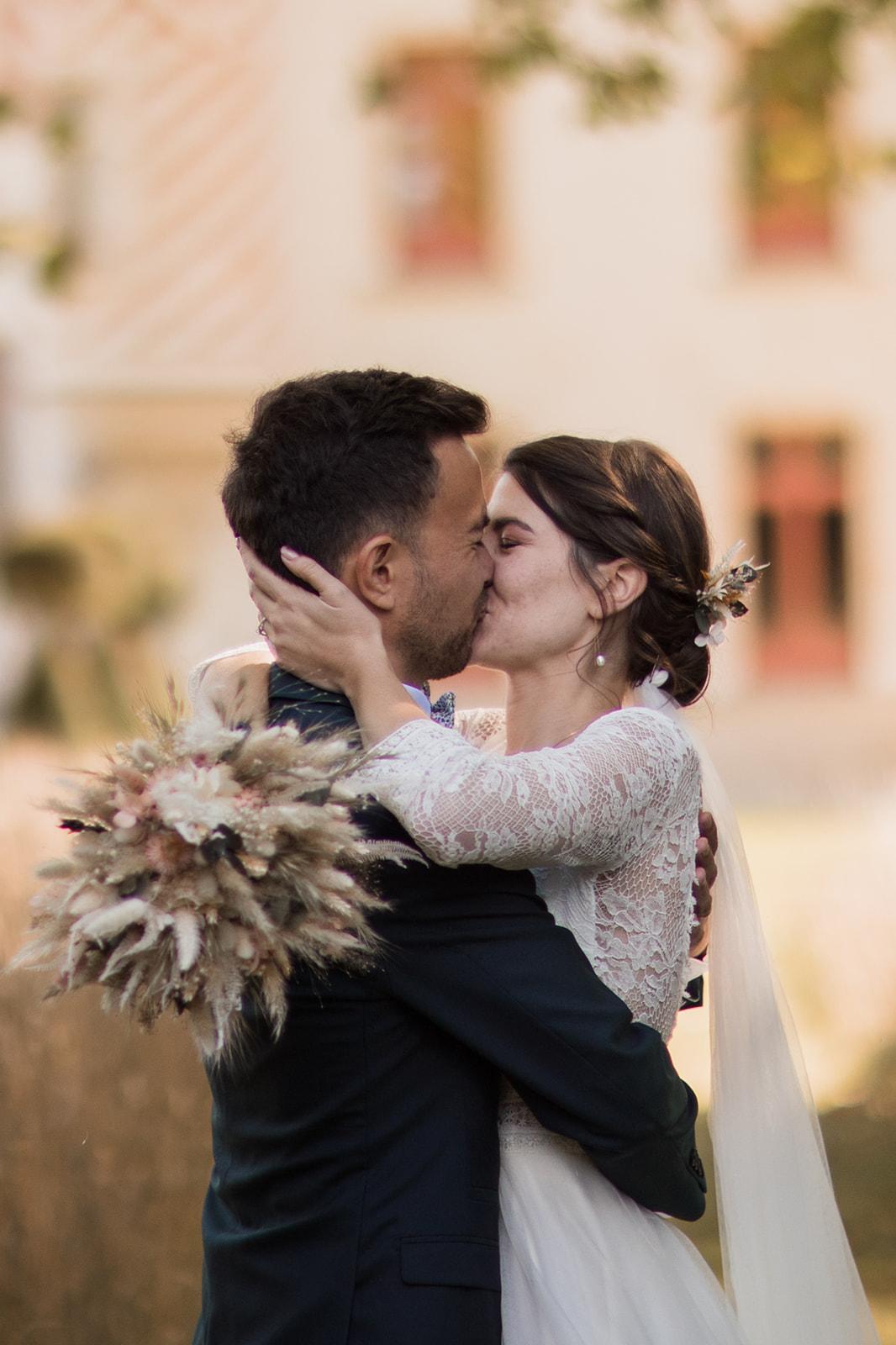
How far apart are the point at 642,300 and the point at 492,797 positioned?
17779mm

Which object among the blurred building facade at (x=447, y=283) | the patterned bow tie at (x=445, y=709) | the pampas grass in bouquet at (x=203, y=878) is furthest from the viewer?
the blurred building facade at (x=447, y=283)

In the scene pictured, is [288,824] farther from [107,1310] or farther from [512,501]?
[107,1310]

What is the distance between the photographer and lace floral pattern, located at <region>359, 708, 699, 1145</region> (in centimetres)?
223

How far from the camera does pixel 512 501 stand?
277 centimetres

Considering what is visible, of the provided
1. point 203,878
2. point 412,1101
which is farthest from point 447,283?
point 203,878

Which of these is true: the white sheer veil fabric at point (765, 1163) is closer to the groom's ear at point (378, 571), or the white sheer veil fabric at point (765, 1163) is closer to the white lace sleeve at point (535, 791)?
the white lace sleeve at point (535, 791)

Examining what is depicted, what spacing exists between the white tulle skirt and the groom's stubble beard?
2.34 ft

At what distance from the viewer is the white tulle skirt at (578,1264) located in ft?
8.13

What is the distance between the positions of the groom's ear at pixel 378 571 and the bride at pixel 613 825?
1.7 inches

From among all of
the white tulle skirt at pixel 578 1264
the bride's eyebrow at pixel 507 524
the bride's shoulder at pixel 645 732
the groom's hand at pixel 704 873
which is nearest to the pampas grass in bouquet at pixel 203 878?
the bride's shoulder at pixel 645 732

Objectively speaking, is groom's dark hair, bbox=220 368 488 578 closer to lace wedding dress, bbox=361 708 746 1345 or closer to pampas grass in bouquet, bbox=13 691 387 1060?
lace wedding dress, bbox=361 708 746 1345

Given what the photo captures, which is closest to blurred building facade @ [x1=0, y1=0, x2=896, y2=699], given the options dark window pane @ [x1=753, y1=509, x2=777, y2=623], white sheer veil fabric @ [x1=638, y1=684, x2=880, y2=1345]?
dark window pane @ [x1=753, y1=509, x2=777, y2=623]

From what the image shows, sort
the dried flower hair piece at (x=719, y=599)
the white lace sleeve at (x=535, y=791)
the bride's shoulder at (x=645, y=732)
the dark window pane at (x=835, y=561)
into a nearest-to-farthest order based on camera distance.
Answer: the white lace sleeve at (x=535, y=791) < the bride's shoulder at (x=645, y=732) < the dried flower hair piece at (x=719, y=599) < the dark window pane at (x=835, y=561)

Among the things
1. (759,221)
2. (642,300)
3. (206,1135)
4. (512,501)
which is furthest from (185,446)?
(512,501)
